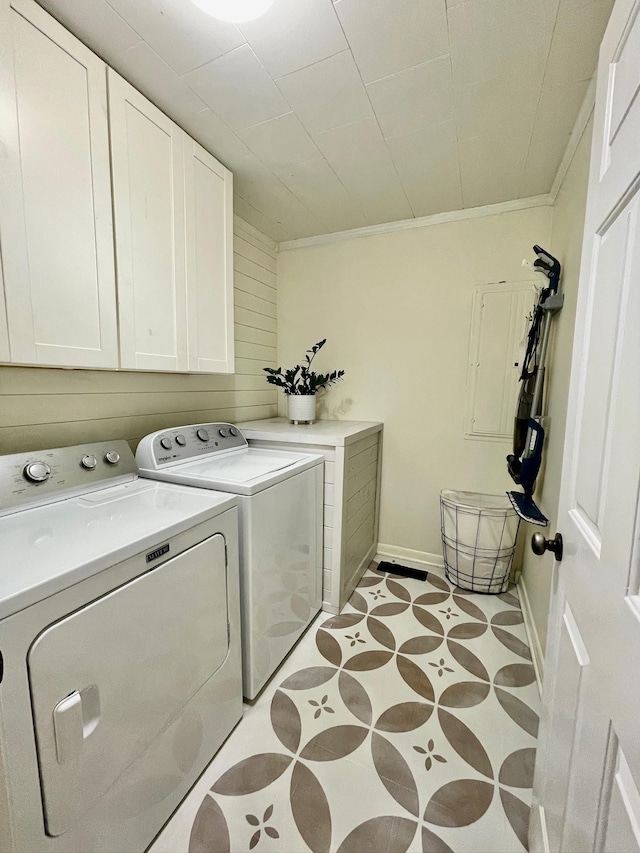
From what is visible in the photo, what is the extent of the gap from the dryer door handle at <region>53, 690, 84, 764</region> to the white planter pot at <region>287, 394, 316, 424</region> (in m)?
1.77

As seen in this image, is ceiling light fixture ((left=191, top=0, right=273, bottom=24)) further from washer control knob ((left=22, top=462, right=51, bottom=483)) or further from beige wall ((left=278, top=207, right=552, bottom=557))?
beige wall ((left=278, top=207, right=552, bottom=557))

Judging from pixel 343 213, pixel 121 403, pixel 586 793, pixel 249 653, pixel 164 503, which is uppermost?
pixel 343 213

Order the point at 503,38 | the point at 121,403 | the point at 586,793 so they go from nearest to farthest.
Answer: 1. the point at 586,793
2. the point at 503,38
3. the point at 121,403

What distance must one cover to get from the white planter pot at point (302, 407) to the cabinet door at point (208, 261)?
56 cm

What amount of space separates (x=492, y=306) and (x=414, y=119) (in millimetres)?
1137

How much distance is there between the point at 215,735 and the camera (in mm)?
1229

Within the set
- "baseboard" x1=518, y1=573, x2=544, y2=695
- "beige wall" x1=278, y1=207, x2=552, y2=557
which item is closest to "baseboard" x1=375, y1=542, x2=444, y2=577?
"beige wall" x1=278, y1=207, x2=552, y2=557

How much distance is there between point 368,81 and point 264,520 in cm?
168

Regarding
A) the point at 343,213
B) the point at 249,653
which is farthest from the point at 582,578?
the point at 343,213

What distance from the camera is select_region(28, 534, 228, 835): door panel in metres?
0.73

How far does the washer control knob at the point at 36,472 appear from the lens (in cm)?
113

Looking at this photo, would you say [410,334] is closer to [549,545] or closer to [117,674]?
[549,545]

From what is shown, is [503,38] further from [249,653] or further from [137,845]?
[137,845]

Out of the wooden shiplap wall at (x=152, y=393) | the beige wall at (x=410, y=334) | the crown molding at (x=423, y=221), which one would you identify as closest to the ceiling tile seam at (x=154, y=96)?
the wooden shiplap wall at (x=152, y=393)
